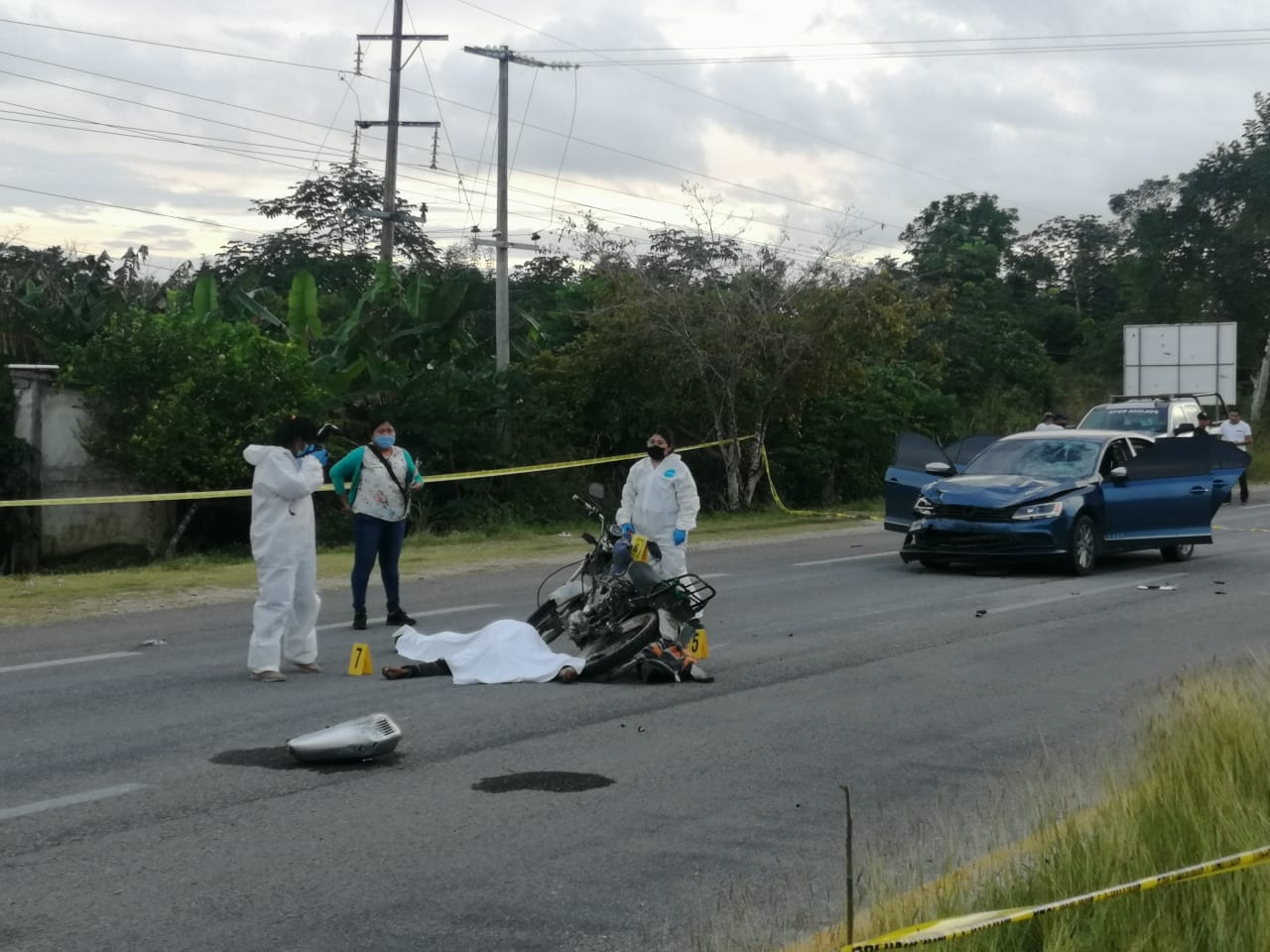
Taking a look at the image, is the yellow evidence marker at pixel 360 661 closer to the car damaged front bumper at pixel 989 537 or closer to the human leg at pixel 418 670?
the human leg at pixel 418 670

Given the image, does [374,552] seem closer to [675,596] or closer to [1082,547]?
[675,596]

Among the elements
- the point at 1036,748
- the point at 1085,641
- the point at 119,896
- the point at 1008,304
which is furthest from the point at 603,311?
the point at 1008,304

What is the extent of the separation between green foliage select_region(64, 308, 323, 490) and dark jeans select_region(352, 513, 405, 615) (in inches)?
393

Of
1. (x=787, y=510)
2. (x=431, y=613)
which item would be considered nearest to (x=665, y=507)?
(x=431, y=613)

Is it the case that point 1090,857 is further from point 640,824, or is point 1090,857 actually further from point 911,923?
point 640,824

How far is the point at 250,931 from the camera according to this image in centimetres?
511

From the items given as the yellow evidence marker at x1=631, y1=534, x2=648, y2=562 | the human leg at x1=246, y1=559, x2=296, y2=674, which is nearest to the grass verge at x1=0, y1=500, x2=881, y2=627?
the human leg at x1=246, y1=559, x2=296, y2=674

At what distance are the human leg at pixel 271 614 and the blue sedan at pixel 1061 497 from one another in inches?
351

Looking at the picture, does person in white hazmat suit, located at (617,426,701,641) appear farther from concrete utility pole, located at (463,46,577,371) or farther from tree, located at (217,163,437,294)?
tree, located at (217,163,437,294)

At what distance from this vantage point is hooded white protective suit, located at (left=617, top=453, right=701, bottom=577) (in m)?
12.3

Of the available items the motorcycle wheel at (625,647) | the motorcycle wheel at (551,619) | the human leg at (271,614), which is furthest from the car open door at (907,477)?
the human leg at (271,614)

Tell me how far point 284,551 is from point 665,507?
3.27 meters

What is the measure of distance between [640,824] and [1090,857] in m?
2.21

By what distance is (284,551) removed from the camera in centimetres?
1038
